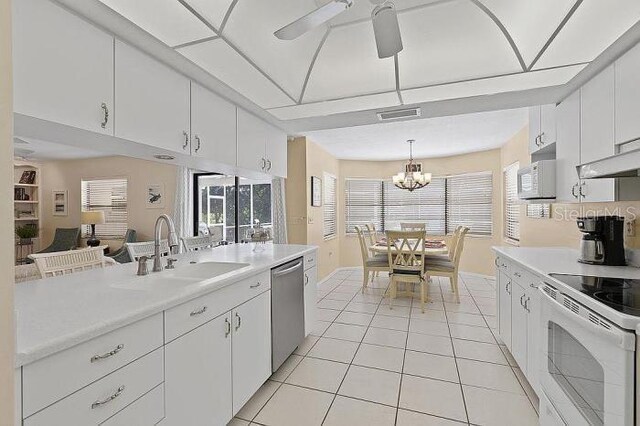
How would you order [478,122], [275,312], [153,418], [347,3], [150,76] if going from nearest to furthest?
[153,418]
[347,3]
[150,76]
[275,312]
[478,122]

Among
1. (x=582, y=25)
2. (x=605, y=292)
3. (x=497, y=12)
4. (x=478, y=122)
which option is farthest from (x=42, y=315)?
(x=478, y=122)

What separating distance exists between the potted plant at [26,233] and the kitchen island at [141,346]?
19.5ft

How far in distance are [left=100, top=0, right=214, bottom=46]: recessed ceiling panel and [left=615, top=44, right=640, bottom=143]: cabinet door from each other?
238 cm

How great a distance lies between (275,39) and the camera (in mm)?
2100

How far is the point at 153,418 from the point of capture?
1.25 metres

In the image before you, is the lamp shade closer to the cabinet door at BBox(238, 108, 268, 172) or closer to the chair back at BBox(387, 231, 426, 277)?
the cabinet door at BBox(238, 108, 268, 172)

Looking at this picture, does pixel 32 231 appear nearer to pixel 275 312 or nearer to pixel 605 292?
pixel 275 312

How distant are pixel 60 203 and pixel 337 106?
6.85m

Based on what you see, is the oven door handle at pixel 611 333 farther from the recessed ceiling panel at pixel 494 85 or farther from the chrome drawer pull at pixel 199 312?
the chrome drawer pull at pixel 199 312

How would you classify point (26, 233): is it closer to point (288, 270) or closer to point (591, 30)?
point (288, 270)

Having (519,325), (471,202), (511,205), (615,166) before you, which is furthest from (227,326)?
(471,202)

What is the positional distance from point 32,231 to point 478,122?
8.24 meters

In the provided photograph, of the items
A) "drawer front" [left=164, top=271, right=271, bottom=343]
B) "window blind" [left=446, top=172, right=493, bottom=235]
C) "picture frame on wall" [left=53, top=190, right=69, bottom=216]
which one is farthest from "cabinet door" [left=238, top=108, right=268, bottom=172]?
"picture frame on wall" [left=53, top=190, right=69, bottom=216]

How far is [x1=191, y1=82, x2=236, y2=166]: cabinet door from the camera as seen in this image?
6.93ft
